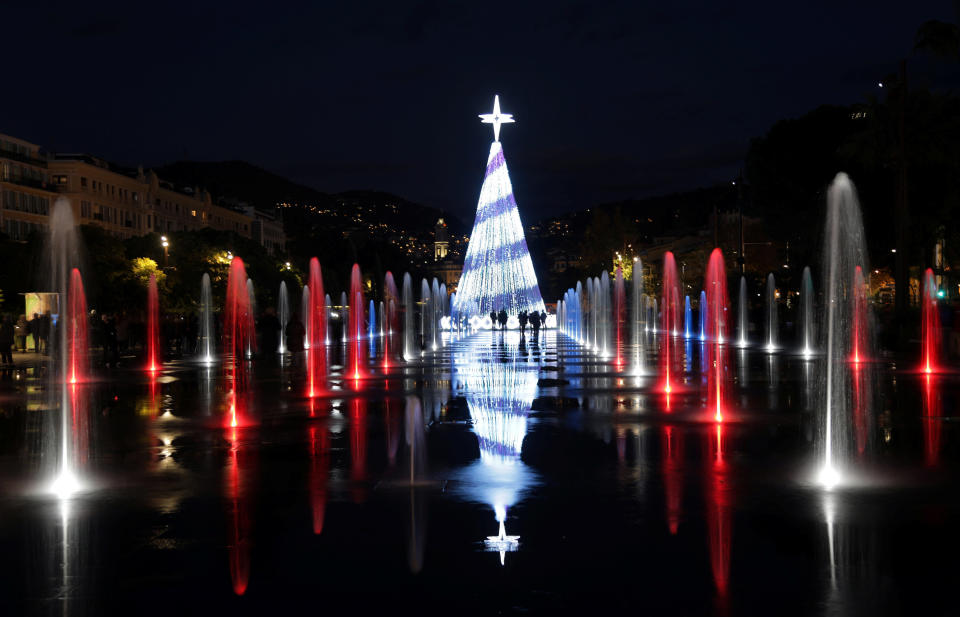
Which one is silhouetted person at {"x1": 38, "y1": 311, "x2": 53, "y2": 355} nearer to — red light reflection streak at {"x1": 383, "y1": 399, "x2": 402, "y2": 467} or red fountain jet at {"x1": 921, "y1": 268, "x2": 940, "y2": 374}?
red light reflection streak at {"x1": 383, "y1": 399, "x2": 402, "y2": 467}

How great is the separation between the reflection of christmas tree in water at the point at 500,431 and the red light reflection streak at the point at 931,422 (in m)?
4.55

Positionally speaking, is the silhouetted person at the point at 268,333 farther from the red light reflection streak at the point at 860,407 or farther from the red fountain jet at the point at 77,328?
the red light reflection streak at the point at 860,407

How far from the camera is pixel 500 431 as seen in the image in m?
14.8

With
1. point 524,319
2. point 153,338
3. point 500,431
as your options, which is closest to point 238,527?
point 500,431

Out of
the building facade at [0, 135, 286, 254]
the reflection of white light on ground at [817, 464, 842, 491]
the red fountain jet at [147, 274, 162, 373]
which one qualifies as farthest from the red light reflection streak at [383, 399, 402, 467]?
the building facade at [0, 135, 286, 254]

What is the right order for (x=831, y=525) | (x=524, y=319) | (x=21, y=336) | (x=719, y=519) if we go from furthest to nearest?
(x=524, y=319)
(x=21, y=336)
(x=719, y=519)
(x=831, y=525)

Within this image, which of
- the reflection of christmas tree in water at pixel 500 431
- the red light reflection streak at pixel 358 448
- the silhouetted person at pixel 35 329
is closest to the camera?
the reflection of christmas tree in water at pixel 500 431

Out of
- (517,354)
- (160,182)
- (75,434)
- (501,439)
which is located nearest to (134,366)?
(517,354)

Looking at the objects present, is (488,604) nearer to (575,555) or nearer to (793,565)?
(575,555)

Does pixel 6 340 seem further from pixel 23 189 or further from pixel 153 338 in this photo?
pixel 23 189

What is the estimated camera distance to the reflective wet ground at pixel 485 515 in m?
6.64

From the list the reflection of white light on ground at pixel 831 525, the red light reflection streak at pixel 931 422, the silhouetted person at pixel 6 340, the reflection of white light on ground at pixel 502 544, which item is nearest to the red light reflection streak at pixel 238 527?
the reflection of white light on ground at pixel 502 544

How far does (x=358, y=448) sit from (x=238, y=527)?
4.61 metres

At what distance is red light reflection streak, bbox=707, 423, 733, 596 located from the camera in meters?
7.05
